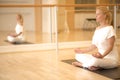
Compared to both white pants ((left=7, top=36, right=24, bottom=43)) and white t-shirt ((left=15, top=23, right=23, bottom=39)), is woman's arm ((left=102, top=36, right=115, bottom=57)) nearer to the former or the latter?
white pants ((left=7, top=36, right=24, bottom=43))

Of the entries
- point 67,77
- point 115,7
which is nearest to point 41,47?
point 115,7

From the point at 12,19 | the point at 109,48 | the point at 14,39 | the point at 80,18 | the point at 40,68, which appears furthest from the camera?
the point at 80,18

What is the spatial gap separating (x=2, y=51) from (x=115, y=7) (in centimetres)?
279

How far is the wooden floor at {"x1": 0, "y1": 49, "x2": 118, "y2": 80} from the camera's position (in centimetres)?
357

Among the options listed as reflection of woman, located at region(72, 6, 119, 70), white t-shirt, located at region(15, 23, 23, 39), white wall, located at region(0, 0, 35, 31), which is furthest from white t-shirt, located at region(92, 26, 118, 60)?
white wall, located at region(0, 0, 35, 31)

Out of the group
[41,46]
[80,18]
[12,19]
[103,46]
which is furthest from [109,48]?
[80,18]

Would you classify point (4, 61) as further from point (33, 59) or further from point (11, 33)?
point (11, 33)

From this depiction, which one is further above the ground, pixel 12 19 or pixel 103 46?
pixel 12 19

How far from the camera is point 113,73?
366 centimetres

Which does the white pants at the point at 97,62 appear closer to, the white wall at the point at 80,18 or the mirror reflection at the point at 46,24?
the mirror reflection at the point at 46,24

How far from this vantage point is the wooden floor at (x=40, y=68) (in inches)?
141

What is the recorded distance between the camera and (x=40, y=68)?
4133 mm

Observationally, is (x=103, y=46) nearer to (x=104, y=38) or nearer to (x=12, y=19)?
(x=104, y=38)

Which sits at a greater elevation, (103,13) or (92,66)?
(103,13)
